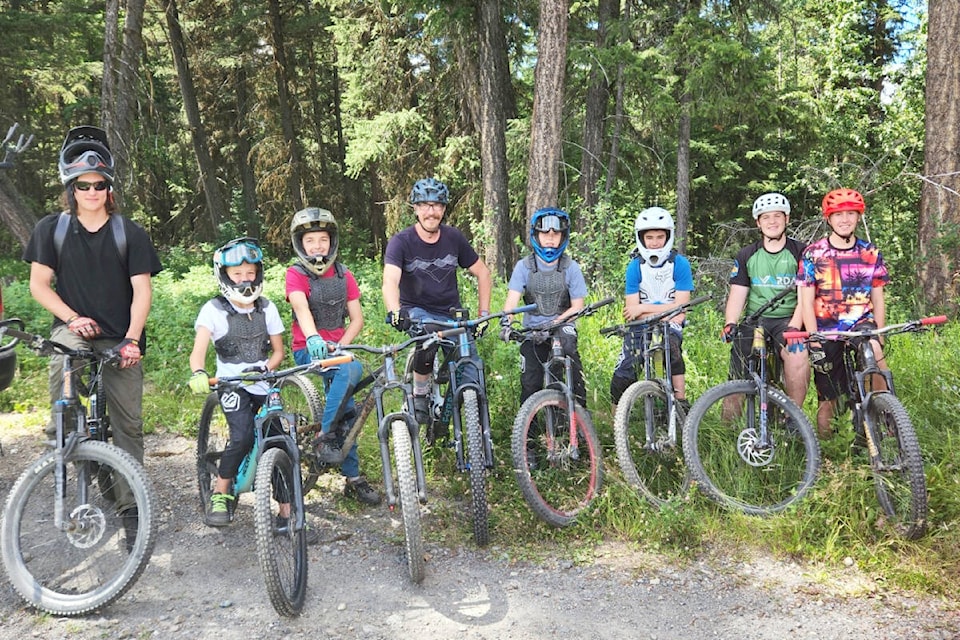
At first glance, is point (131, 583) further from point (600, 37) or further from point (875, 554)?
point (600, 37)

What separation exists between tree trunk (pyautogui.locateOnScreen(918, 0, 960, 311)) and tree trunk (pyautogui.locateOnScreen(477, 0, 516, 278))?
20.5 ft

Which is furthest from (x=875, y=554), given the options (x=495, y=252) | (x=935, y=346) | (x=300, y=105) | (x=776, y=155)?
(x=300, y=105)

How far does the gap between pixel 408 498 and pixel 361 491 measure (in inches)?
58.1

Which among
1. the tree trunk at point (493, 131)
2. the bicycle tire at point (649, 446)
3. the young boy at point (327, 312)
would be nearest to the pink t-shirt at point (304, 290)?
the young boy at point (327, 312)

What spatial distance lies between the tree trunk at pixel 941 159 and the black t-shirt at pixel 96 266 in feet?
27.3

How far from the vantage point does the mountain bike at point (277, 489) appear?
11.7 ft

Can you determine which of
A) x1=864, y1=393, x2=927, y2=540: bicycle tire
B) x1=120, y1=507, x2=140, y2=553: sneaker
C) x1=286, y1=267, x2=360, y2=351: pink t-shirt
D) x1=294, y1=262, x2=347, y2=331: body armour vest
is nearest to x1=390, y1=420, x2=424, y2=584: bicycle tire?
x1=286, y1=267, x2=360, y2=351: pink t-shirt

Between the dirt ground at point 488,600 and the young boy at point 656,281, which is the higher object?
the young boy at point 656,281

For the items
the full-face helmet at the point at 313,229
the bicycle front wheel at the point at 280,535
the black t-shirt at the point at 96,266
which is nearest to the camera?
the bicycle front wheel at the point at 280,535

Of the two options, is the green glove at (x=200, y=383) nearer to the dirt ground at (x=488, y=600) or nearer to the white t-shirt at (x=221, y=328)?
the white t-shirt at (x=221, y=328)

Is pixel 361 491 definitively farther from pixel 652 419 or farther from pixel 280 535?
pixel 652 419

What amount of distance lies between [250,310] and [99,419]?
1228mm

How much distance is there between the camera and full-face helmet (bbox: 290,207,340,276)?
4.97 meters

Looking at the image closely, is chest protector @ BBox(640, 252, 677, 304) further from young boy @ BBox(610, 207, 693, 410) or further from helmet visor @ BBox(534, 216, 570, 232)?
helmet visor @ BBox(534, 216, 570, 232)
